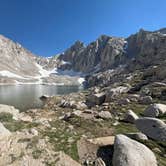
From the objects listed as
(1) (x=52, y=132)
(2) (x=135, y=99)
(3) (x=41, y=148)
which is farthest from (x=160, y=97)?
(3) (x=41, y=148)

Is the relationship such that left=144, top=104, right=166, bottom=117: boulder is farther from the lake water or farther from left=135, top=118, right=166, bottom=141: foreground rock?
the lake water

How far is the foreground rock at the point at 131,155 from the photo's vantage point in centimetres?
1030

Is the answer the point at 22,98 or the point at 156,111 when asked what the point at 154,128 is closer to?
the point at 156,111

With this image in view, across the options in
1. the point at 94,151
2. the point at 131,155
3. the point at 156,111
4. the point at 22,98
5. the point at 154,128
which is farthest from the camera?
the point at 22,98

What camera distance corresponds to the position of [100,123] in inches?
803

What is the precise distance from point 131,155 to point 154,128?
223 inches

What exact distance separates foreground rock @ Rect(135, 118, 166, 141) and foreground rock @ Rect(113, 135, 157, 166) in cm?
376

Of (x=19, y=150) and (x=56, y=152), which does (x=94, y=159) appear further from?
(x=19, y=150)

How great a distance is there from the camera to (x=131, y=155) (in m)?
10.6

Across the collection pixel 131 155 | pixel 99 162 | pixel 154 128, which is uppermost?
pixel 154 128

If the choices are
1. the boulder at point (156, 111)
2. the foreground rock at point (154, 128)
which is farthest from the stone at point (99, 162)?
the boulder at point (156, 111)

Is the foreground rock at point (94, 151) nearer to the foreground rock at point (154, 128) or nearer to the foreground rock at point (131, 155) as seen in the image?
the foreground rock at point (131, 155)

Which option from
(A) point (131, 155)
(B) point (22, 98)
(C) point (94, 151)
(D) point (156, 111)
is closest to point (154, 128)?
(A) point (131, 155)

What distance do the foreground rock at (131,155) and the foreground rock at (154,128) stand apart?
3.76m
